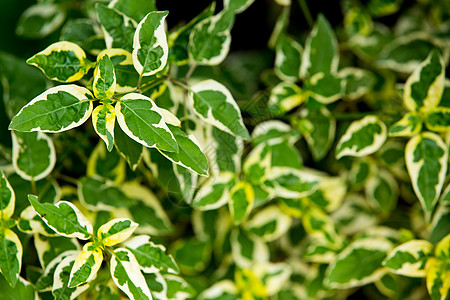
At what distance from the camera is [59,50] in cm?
74

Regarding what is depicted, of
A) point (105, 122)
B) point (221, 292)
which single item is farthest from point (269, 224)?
point (105, 122)

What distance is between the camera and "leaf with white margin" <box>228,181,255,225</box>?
0.94 meters

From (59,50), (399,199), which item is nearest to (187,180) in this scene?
(59,50)

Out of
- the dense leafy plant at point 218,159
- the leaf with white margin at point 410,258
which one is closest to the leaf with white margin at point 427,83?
the dense leafy plant at point 218,159

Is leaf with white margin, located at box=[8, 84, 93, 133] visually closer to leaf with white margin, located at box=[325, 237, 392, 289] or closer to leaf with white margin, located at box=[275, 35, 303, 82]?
leaf with white margin, located at box=[275, 35, 303, 82]

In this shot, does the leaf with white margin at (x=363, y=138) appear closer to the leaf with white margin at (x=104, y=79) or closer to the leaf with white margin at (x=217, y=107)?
the leaf with white margin at (x=217, y=107)

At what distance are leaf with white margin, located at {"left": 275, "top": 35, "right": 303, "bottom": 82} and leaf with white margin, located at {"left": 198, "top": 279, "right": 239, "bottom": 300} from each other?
55cm

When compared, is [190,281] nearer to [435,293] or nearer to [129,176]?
[129,176]

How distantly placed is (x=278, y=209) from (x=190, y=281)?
300 mm

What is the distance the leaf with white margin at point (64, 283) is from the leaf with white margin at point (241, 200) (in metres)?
0.35

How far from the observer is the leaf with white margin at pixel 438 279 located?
0.87 metres

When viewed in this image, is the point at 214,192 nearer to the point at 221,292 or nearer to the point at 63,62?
the point at 221,292

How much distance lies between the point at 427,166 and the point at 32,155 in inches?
32.5

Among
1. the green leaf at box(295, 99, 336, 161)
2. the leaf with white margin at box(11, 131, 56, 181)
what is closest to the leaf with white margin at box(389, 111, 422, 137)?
the green leaf at box(295, 99, 336, 161)
